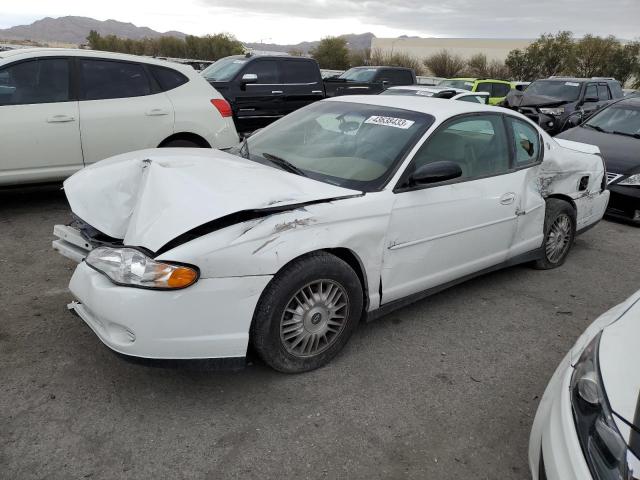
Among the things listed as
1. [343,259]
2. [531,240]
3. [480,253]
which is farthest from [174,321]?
Answer: [531,240]

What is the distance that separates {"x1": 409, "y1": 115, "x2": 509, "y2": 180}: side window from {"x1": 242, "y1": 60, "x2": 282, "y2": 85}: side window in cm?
631

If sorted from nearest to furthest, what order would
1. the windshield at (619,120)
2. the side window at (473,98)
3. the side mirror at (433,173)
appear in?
the side mirror at (433,173), the windshield at (619,120), the side window at (473,98)

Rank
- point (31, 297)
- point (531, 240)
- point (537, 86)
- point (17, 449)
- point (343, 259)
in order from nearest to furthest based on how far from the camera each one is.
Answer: point (17, 449) → point (343, 259) → point (31, 297) → point (531, 240) → point (537, 86)

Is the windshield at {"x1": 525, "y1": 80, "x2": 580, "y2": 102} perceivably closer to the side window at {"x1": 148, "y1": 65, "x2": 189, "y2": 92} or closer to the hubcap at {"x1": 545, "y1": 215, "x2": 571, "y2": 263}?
the hubcap at {"x1": 545, "y1": 215, "x2": 571, "y2": 263}

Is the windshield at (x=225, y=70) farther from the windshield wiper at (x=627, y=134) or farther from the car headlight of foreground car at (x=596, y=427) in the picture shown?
the car headlight of foreground car at (x=596, y=427)

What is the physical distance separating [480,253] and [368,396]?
5.20 ft

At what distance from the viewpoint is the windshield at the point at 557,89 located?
12398mm

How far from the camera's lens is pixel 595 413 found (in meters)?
1.80

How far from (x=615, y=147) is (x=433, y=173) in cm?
528

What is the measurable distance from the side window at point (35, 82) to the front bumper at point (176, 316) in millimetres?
3404

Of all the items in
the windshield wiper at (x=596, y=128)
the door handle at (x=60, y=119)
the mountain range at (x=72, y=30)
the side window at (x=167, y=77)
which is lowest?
the windshield wiper at (x=596, y=128)

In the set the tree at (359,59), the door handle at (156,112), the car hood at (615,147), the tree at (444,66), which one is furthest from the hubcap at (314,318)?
the tree at (359,59)

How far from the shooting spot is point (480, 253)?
12.8 feet

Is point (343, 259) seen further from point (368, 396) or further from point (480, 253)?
point (480, 253)
